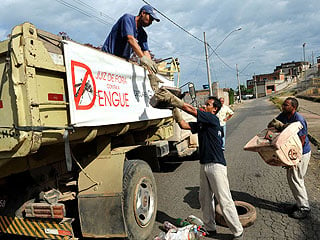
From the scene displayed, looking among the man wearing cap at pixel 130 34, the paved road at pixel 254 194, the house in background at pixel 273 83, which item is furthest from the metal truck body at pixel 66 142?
the house in background at pixel 273 83

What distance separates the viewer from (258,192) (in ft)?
16.7

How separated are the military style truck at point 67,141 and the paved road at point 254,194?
110 cm

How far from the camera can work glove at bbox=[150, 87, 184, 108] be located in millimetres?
3143

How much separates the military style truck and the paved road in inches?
43.1

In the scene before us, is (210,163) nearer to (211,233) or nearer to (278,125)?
(211,233)

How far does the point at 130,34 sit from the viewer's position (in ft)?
13.5

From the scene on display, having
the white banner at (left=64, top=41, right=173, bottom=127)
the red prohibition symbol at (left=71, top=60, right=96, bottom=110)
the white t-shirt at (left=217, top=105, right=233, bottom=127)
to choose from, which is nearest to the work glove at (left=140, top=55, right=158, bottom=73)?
the white banner at (left=64, top=41, right=173, bottom=127)

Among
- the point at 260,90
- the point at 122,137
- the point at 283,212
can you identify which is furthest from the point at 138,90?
the point at 260,90

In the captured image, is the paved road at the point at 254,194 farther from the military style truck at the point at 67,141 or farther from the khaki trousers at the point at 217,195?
the military style truck at the point at 67,141

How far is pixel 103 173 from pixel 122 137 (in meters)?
1.06

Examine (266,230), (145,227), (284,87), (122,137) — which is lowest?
(266,230)

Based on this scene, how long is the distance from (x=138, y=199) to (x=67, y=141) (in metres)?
1.42

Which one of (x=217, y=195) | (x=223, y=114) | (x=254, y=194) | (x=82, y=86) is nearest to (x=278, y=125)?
(x=254, y=194)

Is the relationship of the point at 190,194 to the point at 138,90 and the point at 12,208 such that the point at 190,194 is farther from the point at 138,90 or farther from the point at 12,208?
the point at 12,208
